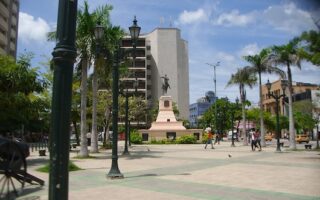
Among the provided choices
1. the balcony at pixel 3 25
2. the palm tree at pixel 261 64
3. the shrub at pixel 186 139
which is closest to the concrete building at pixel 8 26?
the balcony at pixel 3 25

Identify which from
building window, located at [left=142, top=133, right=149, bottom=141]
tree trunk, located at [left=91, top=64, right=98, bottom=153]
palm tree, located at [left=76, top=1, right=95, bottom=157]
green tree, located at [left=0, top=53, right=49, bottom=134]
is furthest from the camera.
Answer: building window, located at [left=142, top=133, right=149, bottom=141]

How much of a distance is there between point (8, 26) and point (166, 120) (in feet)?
132

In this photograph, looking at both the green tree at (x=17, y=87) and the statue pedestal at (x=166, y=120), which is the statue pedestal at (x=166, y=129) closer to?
the statue pedestal at (x=166, y=120)

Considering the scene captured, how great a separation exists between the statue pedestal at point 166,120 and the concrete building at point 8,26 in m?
29.2

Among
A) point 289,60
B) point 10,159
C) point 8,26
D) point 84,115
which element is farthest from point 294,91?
point 10,159

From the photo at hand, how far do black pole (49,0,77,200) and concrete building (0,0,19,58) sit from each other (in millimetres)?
64961

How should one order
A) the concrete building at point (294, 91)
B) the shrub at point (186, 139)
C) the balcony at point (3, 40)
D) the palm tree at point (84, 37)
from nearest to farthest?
the palm tree at point (84, 37)
the shrub at point (186, 139)
the balcony at point (3, 40)
the concrete building at point (294, 91)

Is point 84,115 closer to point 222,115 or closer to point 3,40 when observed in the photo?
point 3,40

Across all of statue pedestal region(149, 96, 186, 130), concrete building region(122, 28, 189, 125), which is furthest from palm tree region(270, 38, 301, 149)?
concrete building region(122, 28, 189, 125)

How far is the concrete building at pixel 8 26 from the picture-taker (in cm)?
6975

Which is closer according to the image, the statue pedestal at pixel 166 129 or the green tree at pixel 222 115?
the statue pedestal at pixel 166 129

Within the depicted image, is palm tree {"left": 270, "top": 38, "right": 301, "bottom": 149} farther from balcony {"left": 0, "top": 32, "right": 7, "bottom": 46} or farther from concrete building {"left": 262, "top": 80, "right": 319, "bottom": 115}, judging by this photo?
balcony {"left": 0, "top": 32, "right": 7, "bottom": 46}

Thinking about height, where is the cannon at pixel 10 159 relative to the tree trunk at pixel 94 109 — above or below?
below

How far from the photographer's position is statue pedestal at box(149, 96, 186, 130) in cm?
5203
